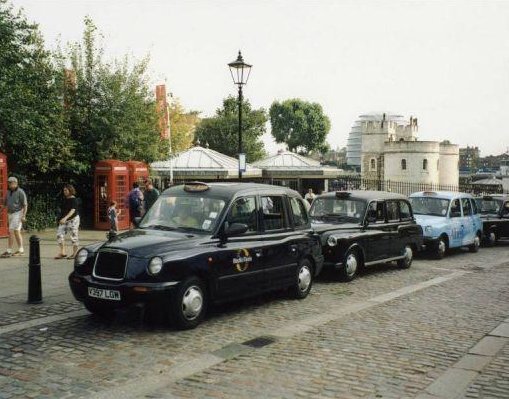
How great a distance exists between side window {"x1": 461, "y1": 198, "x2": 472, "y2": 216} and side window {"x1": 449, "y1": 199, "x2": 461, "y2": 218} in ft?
0.85

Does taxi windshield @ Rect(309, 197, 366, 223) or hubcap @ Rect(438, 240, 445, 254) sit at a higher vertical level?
taxi windshield @ Rect(309, 197, 366, 223)

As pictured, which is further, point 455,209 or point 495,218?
point 495,218

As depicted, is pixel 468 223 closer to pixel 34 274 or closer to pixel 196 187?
pixel 196 187

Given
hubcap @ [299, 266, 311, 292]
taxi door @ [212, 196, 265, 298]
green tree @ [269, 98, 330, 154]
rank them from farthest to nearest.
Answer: green tree @ [269, 98, 330, 154] → hubcap @ [299, 266, 311, 292] → taxi door @ [212, 196, 265, 298]

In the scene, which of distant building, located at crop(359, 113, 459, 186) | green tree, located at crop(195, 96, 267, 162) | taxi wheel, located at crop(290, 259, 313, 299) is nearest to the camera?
taxi wheel, located at crop(290, 259, 313, 299)

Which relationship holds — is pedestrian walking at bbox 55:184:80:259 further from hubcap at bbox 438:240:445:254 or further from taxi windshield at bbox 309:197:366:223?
hubcap at bbox 438:240:445:254

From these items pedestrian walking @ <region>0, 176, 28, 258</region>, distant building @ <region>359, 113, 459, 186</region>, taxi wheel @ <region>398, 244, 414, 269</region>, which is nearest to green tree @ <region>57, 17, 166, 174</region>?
pedestrian walking @ <region>0, 176, 28, 258</region>

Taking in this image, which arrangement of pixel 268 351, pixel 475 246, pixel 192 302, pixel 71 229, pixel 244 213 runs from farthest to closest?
pixel 475 246
pixel 71 229
pixel 244 213
pixel 192 302
pixel 268 351

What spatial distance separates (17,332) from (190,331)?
81.6 inches

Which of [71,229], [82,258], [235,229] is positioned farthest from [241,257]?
[71,229]

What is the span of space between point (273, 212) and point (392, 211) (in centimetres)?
506

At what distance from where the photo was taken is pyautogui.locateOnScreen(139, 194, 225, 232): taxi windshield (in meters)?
7.77

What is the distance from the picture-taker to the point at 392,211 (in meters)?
13.0

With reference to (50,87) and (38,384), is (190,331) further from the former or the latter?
(50,87)
